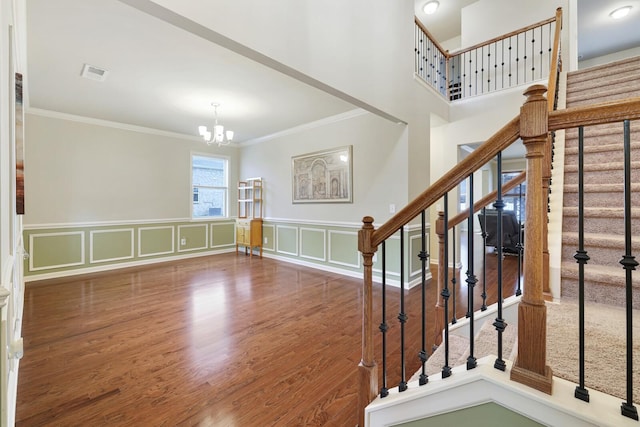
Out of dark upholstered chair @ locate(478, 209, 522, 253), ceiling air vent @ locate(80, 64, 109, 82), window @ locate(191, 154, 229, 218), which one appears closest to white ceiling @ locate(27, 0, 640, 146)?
ceiling air vent @ locate(80, 64, 109, 82)

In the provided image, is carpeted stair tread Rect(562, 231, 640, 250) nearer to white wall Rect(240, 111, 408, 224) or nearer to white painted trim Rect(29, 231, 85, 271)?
white wall Rect(240, 111, 408, 224)

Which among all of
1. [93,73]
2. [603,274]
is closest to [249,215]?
[93,73]

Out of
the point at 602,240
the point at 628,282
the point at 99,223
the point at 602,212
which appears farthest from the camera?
the point at 99,223

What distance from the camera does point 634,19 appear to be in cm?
539

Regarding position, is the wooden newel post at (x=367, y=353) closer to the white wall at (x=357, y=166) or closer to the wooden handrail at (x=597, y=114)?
the wooden handrail at (x=597, y=114)

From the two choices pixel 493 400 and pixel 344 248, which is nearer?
pixel 493 400

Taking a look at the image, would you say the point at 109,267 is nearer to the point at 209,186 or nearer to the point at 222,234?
the point at 222,234

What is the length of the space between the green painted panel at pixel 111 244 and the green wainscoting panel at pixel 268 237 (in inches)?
97.7

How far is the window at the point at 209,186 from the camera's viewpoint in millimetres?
6266

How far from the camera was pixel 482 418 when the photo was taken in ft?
3.34

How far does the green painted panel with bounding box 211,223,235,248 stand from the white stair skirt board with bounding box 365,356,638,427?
18.9ft

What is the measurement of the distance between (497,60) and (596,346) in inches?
214

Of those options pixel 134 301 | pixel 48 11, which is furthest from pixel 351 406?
pixel 48 11

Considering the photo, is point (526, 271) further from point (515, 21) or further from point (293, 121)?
point (515, 21)
